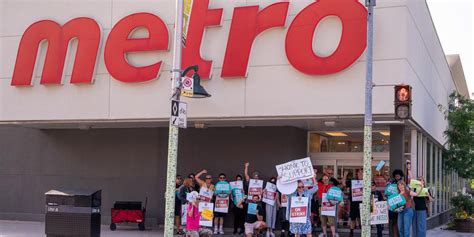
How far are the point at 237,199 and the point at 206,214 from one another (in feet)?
10.2

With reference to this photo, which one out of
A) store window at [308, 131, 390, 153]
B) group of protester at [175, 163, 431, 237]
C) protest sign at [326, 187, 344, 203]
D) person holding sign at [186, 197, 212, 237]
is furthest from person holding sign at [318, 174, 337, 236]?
person holding sign at [186, 197, 212, 237]

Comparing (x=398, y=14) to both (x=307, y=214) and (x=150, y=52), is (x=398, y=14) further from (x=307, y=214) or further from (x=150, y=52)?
(x=150, y=52)

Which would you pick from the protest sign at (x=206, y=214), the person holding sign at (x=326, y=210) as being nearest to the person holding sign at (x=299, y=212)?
the person holding sign at (x=326, y=210)

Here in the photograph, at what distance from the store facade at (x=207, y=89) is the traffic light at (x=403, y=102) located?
3.41 m

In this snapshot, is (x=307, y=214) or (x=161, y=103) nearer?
(x=307, y=214)

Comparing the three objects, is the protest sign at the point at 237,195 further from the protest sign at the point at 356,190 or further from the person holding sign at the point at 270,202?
the protest sign at the point at 356,190

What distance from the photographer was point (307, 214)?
15.9m

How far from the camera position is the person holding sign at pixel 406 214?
16.1 m

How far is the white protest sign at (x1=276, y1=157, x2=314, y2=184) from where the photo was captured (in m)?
16.1

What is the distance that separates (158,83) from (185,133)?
3846 millimetres

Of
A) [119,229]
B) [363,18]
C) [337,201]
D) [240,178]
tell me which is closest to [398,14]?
[363,18]

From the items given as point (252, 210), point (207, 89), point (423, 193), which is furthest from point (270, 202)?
point (423, 193)

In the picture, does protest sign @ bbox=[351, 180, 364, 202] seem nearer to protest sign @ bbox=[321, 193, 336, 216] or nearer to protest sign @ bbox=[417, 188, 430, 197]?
protest sign @ bbox=[321, 193, 336, 216]

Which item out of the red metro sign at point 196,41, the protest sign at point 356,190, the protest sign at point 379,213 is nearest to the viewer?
the protest sign at point 379,213
